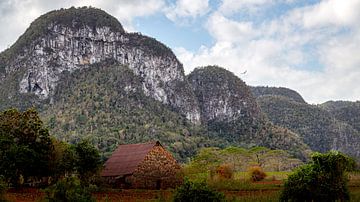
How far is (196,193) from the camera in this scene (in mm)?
18109

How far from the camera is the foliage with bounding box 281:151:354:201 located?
24.8 m

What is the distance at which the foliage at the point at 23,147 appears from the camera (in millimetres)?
36656

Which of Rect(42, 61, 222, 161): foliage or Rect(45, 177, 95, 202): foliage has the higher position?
Rect(42, 61, 222, 161): foliage

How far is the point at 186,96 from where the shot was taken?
611 ft

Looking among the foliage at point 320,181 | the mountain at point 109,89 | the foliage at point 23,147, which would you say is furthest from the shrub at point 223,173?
the mountain at point 109,89

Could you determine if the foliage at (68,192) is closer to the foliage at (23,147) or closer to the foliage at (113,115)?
the foliage at (23,147)

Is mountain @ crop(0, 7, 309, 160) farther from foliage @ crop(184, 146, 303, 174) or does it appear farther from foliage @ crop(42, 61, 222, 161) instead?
foliage @ crop(184, 146, 303, 174)

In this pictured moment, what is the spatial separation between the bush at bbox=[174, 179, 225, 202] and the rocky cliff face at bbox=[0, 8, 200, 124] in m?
145

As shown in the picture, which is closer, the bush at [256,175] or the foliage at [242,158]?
the bush at [256,175]

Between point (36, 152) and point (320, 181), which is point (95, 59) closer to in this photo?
point (36, 152)

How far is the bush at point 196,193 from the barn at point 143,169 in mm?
25545

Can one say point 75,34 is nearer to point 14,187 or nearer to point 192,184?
point 14,187

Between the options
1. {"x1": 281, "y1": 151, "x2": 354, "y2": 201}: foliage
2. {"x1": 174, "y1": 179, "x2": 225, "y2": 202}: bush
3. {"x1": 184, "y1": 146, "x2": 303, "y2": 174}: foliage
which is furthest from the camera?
{"x1": 184, "y1": 146, "x2": 303, "y2": 174}: foliage

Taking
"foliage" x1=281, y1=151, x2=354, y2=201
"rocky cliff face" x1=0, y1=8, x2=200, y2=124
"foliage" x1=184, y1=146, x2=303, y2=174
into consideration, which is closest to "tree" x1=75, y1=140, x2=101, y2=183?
"foliage" x1=184, y1=146, x2=303, y2=174
